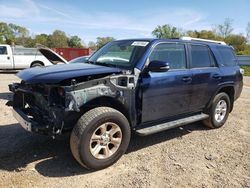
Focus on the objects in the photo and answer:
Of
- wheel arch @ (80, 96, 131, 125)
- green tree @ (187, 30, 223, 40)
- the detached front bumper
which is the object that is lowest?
the detached front bumper

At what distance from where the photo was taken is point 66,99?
3520 mm

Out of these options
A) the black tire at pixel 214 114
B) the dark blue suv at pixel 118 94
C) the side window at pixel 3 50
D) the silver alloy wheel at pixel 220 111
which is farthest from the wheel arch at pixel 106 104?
the side window at pixel 3 50

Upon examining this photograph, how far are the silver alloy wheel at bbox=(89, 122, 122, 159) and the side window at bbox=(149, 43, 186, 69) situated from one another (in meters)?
1.33

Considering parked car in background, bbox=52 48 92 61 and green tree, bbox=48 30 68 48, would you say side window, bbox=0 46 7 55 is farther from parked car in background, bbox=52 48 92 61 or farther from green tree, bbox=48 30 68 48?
green tree, bbox=48 30 68 48

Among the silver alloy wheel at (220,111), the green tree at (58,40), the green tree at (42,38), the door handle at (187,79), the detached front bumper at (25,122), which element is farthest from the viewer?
the green tree at (42,38)

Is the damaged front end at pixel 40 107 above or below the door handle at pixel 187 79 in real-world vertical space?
below

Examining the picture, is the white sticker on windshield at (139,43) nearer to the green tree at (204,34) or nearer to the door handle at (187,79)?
the door handle at (187,79)

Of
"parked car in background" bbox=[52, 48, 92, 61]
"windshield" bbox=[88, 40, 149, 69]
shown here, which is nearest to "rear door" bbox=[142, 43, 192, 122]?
"windshield" bbox=[88, 40, 149, 69]

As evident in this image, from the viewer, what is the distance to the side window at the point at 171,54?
4633mm

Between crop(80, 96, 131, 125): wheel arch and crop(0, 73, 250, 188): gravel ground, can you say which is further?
crop(80, 96, 131, 125): wheel arch

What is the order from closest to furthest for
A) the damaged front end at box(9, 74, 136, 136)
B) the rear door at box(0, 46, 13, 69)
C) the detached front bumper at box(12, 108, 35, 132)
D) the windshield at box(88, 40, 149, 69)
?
1. the damaged front end at box(9, 74, 136, 136)
2. the detached front bumper at box(12, 108, 35, 132)
3. the windshield at box(88, 40, 149, 69)
4. the rear door at box(0, 46, 13, 69)

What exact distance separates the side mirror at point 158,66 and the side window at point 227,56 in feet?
7.86

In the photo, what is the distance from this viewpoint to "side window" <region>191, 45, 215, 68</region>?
5.25 meters

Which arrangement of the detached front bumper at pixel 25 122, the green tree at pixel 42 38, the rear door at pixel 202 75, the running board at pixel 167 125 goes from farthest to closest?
the green tree at pixel 42 38, the rear door at pixel 202 75, the running board at pixel 167 125, the detached front bumper at pixel 25 122
